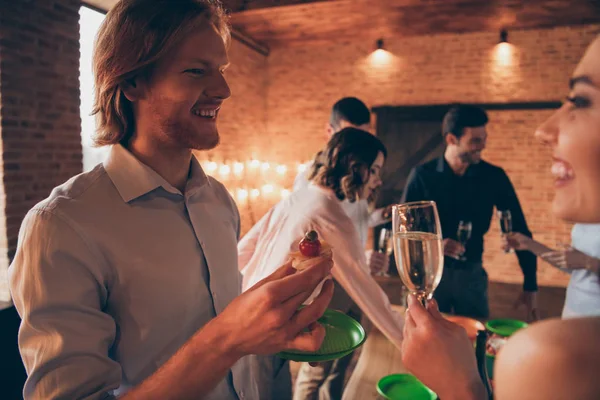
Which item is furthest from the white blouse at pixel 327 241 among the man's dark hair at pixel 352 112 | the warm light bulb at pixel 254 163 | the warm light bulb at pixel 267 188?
the warm light bulb at pixel 267 188

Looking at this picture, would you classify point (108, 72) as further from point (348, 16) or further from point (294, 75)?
point (294, 75)

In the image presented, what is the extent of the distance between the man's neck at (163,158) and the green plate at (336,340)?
2.15ft

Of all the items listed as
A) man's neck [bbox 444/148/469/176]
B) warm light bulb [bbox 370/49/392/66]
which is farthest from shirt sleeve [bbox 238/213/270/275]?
warm light bulb [bbox 370/49/392/66]

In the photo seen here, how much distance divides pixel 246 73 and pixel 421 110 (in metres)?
3.38

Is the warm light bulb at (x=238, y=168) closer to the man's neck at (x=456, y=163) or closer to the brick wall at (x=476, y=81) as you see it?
the brick wall at (x=476, y=81)

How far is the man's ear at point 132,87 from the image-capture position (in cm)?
121

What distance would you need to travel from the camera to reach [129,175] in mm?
1138

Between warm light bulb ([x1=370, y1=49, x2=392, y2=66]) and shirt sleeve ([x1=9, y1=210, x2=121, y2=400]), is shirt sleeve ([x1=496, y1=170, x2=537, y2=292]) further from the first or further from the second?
warm light bulb ([x1=370, y1=49, x2=392, y2=66])

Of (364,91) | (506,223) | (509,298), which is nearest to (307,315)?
(506,223)

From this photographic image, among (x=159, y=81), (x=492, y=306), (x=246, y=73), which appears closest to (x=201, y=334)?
(x=159, y=81)

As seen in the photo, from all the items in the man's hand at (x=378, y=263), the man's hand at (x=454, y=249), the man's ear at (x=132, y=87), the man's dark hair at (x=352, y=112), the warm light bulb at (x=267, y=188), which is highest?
the man's dark hair at (x=352, y=112)

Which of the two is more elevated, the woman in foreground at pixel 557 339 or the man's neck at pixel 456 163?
the man's neck at pixel 456 163

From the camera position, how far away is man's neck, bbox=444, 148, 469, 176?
10.3ft

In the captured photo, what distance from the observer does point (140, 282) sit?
105cm
